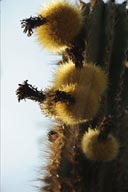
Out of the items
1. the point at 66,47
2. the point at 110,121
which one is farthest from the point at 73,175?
the point at 66,47

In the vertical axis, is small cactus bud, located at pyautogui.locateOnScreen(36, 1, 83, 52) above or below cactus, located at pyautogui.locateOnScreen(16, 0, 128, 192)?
above

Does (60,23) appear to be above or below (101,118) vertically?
above

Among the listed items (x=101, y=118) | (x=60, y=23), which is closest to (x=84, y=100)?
(x=101, y=118)

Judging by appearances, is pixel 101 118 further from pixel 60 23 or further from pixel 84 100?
pixel 60 23

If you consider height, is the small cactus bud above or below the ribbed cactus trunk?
above

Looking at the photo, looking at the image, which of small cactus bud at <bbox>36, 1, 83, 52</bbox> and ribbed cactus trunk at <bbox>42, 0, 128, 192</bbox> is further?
small cactus bud at <bbox>36, 1, 83, 52</bbox>

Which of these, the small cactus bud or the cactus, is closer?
the cactus

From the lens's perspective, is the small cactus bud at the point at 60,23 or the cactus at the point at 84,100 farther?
the small cactus bud at the point at 60,23
